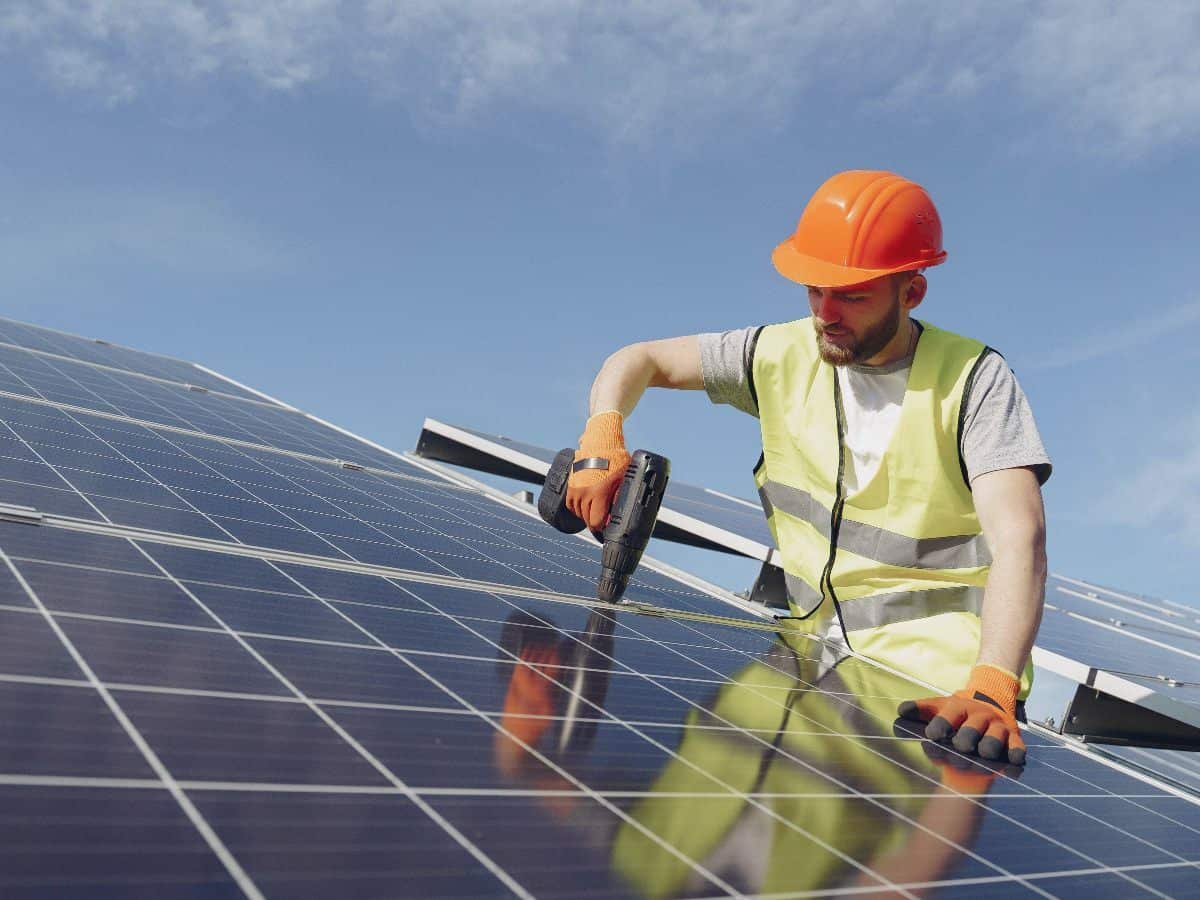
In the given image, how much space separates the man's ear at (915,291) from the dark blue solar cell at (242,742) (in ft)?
13.0

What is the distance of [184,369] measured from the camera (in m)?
14.8

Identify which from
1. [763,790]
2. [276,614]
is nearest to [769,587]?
[276,614]

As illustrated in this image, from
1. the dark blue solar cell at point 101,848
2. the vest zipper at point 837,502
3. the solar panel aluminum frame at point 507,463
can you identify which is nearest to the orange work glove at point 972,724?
the vest zipper at point 837,502

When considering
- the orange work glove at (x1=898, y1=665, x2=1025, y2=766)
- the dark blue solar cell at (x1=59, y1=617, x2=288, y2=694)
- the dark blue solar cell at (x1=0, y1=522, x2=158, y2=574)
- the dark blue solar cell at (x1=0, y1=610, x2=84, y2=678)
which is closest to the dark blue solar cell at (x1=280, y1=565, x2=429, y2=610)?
the dark blue solar cell at (x1=0, y1=522, x2=158, y2=574)

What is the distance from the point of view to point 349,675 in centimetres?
274

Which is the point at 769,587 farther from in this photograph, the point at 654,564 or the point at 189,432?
the point at 189,432

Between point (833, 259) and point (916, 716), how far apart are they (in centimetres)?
230

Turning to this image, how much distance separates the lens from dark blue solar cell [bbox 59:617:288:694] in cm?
232

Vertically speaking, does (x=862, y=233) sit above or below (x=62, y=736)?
above

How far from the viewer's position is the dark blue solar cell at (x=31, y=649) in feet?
7.15

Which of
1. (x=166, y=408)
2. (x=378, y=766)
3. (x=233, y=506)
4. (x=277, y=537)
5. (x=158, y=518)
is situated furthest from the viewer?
(x=166, y=408)

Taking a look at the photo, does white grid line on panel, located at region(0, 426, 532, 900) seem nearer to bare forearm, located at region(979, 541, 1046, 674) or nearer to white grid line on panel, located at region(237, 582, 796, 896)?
white grid line on panel, located at region(237, 582, 796, 896)

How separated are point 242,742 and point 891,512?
381cm

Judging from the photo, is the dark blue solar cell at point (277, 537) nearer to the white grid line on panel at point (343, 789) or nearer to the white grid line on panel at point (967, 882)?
the white grid line on panel at point (343, 789)
